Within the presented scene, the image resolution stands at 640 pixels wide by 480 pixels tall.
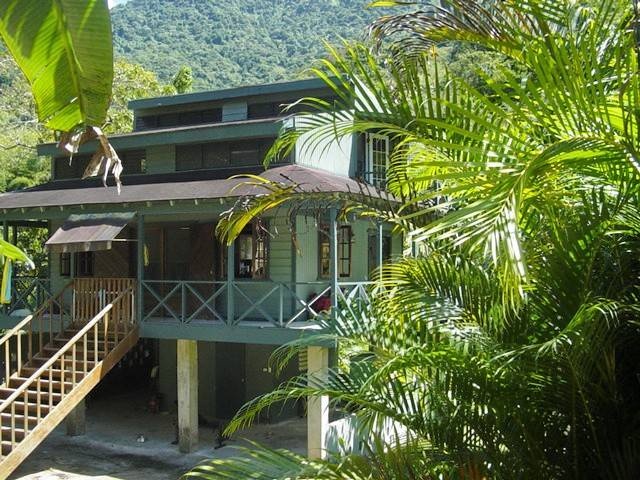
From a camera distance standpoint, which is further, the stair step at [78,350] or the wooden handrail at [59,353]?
the stair step at [78,350]

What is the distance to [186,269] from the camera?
668 inches

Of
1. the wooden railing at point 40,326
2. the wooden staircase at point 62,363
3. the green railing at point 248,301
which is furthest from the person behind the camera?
the green railing at point 248,301

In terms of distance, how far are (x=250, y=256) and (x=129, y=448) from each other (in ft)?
15.1

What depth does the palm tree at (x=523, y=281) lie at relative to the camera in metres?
3.08

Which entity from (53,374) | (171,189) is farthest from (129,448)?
(171,189)

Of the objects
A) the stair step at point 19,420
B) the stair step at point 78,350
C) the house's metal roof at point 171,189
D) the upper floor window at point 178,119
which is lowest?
the stair step at point 19,420

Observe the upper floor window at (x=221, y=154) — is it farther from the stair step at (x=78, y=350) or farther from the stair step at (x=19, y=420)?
the stair step at (x=19, y=420)

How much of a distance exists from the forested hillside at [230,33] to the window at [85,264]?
52.0 metres

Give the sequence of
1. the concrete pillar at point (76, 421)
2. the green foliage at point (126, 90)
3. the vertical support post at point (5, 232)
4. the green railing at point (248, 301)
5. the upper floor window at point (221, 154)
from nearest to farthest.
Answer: the green railing at point (248, 301) < the concrete pillar at point (76, 421) < the vertical support post at point (5, 232) < the upper floor window at point (221, 154) < the green foliage at point (126, 90)

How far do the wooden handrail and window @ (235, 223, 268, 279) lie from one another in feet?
8.41

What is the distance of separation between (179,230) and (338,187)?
5.78 meters

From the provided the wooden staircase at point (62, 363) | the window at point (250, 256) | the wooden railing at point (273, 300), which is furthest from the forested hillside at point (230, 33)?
the wooden staircase at point (62, 363)

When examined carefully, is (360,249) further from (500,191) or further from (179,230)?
(500,191)

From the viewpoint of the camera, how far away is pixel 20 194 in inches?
712
